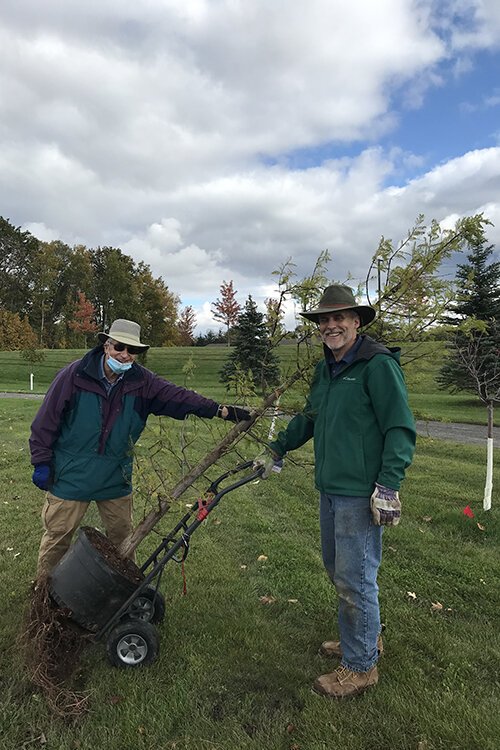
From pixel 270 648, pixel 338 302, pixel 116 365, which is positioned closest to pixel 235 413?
pixel 116 365

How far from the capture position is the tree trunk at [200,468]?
146 inches

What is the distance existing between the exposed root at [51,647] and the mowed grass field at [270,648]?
0.28 feet

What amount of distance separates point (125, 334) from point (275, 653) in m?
2.55

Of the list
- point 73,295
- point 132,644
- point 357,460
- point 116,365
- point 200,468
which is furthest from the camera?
point 73,295

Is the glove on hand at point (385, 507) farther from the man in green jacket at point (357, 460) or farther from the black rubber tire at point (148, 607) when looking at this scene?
the black rubber tire at point (148, 607)

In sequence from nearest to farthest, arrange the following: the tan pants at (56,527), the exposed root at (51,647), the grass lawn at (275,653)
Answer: the grass lawn at (275,653), the exposed root at (51,647), the tan pants at (56,527)

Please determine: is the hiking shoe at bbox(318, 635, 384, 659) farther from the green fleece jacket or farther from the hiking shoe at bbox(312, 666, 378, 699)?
the green fleece jacket

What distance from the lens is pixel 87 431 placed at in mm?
3646

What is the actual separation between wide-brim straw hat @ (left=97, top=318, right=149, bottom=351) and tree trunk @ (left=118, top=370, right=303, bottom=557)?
3.07 ft

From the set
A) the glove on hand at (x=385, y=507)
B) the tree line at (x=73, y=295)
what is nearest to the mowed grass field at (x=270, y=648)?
the glove on hand at (x=385, y=507)

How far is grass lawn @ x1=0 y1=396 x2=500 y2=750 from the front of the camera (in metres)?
2.80

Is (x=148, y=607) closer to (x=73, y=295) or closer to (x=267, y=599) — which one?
(x=267, y=599)

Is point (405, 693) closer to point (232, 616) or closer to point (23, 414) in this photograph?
point (232, 616)

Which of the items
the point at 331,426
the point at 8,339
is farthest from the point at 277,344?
the point at 8,339
